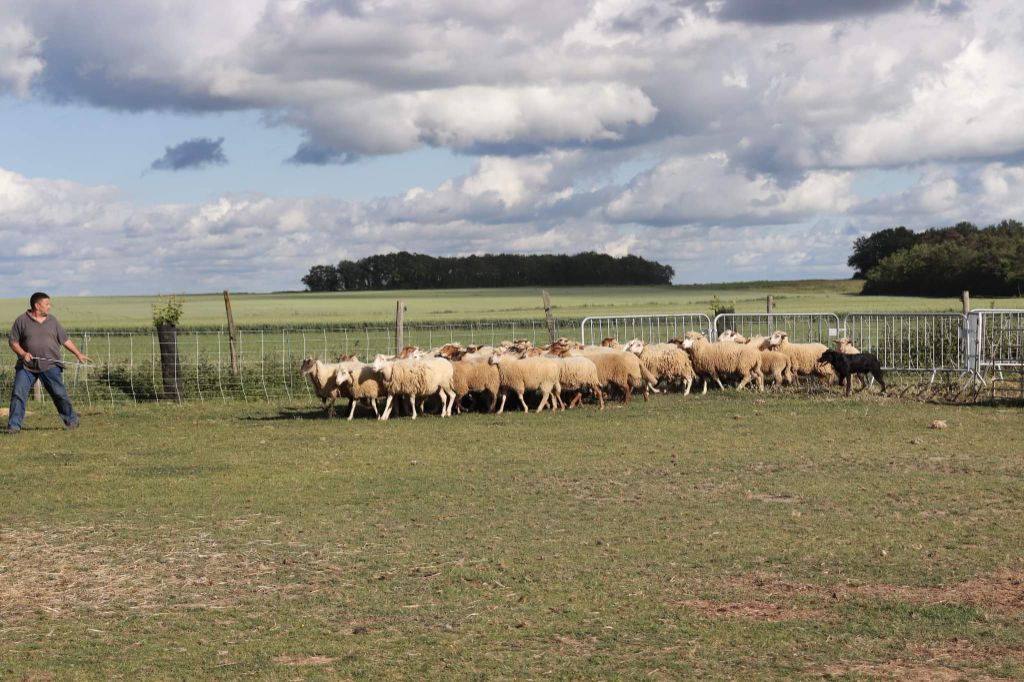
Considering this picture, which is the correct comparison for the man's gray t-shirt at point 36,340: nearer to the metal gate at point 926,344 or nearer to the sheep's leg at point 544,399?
the sheep's leg at point 544,399

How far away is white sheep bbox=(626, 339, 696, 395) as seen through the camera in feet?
74.9

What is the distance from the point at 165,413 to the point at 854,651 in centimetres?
1709

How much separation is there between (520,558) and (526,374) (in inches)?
442

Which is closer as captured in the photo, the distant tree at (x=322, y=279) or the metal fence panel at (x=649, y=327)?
the metal fence panel at (x=649, y=327)

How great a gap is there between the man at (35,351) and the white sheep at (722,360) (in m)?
11.4

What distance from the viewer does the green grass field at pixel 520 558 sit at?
6898 mm

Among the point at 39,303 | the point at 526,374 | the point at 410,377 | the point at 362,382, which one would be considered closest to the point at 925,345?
the point at 526,374

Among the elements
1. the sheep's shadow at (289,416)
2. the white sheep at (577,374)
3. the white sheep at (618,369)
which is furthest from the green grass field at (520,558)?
the white sheep at (618,369)

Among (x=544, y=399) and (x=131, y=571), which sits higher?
(x=544, y=399)

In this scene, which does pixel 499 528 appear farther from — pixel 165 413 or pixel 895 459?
pixel 165 413

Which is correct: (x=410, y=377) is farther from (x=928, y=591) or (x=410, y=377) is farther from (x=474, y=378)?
(x=928, y=591)

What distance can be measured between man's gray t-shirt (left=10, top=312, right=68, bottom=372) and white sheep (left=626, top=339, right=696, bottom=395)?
10.4m

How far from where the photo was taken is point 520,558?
9211mm

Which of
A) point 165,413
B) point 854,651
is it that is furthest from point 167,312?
point 854,651
